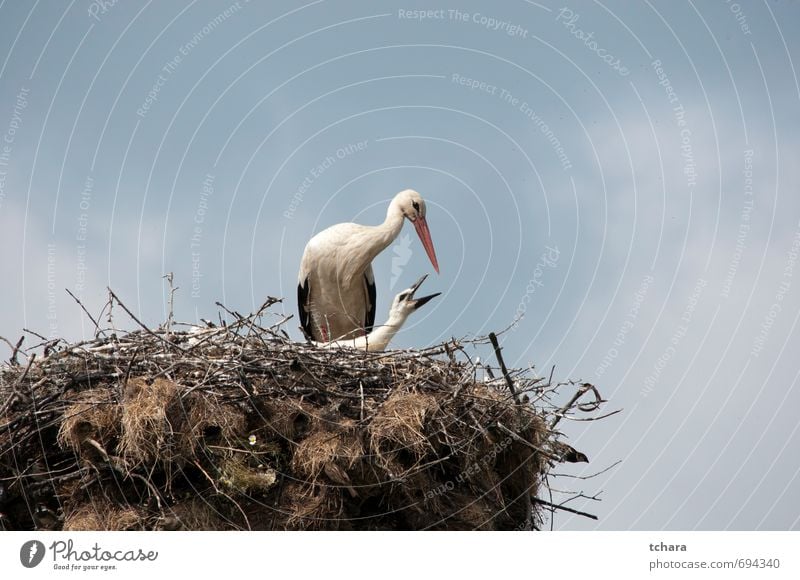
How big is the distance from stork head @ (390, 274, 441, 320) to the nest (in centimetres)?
160

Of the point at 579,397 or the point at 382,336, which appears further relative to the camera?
the point at 382,336

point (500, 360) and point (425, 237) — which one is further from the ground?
point (425, 237)

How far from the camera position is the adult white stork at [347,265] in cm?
842

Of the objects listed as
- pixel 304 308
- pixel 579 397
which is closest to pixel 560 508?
pixel 579 397

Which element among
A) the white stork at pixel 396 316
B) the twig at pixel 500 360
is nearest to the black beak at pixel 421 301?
the white stork at pixel 396 316

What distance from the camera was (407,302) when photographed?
732 cm

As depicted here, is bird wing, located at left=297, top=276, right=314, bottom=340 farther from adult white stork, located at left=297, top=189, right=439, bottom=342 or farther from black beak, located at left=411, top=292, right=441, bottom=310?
black beak, located at left=411, top=292, right=441, bottom=310

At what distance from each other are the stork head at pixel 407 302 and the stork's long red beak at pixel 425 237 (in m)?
1.08

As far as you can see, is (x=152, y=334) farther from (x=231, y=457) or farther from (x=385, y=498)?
(x=385, y=498)

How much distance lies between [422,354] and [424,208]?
118 inches

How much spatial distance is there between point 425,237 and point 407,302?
4.51 feet

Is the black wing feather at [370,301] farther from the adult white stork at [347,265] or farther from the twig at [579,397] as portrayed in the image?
the twig at [579,397]

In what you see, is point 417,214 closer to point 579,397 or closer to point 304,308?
point 304,308

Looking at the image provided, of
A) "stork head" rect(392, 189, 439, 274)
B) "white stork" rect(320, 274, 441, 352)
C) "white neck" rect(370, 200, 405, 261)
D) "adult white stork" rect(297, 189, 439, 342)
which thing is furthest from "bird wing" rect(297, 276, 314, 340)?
"white stork" rect(320, 274, 441, 352)
